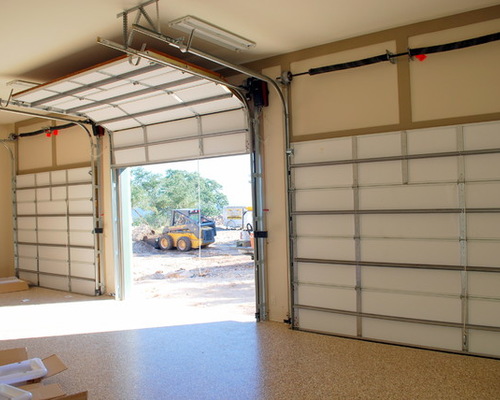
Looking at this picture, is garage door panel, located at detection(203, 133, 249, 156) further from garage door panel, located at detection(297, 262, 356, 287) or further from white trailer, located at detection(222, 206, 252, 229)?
white trailer, located at detection(222, 206, 252, 229)

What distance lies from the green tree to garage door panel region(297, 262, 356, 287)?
7.71 meters

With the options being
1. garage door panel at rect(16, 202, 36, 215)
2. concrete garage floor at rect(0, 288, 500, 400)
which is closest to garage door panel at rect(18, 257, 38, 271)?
garage door panel at rect(16, 202, 36, 215)

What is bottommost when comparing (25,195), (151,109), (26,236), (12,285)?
(12,285)

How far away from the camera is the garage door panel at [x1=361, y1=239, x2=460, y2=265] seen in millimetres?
4254

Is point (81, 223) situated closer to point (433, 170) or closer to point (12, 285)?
point (12, 285)

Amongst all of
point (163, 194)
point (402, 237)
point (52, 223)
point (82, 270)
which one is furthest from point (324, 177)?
point (163, 194)

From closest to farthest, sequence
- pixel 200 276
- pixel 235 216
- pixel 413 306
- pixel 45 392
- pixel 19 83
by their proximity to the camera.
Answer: pixel 45 392, pixel 413 306, pixel 19 83, pixel 200 276, pixel 235 216

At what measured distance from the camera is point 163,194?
1373 centimetres

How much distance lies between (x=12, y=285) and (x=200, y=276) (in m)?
4.11

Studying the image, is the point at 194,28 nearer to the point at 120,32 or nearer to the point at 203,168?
the point at 120,32

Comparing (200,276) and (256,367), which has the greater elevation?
(256,367)

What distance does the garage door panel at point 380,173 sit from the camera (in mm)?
4504

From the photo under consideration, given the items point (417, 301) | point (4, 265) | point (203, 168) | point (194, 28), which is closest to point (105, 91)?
point (194, 28)

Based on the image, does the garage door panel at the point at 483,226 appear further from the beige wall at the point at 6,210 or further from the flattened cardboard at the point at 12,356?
the beige wall at the point at 6,210
